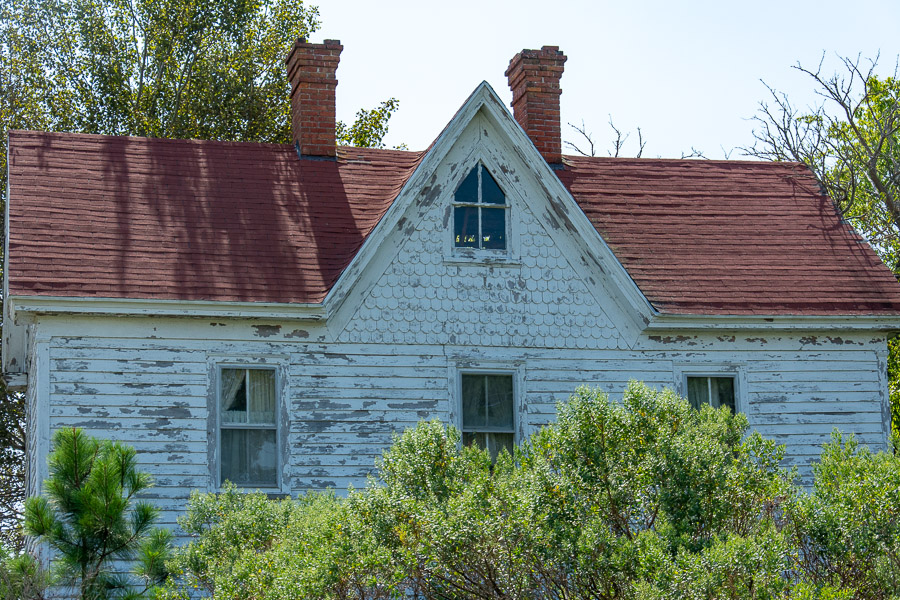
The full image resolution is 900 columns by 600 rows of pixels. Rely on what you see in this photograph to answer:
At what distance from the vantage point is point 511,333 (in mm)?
14469

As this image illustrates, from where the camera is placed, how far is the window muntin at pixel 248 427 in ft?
43.8

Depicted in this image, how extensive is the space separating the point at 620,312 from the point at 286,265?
13.9 ft

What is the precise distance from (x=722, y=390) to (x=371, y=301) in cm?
473

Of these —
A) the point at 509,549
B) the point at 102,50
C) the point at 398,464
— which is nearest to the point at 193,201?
the point at 398,464

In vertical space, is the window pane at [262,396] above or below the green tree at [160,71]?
below

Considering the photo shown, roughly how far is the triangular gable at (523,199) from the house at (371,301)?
28mm

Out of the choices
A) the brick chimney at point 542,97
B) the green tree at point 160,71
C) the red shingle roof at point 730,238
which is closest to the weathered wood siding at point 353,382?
the red shingle roof at point 730,238

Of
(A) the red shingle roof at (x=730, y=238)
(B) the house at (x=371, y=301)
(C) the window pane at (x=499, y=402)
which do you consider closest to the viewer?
(B) the house at (x=371, y=301)

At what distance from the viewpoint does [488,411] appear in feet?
46.9

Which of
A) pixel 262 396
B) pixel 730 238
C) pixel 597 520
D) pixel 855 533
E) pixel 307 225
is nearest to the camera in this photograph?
pixel 855 533

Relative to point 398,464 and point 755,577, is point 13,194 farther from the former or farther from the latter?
point 755,577

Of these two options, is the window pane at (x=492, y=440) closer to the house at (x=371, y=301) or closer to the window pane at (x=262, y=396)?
the house at (x=371, y=301)

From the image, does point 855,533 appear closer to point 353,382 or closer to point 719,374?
point 353,382

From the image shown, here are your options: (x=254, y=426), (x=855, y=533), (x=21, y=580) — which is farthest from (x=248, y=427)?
(x=855, y=533)
